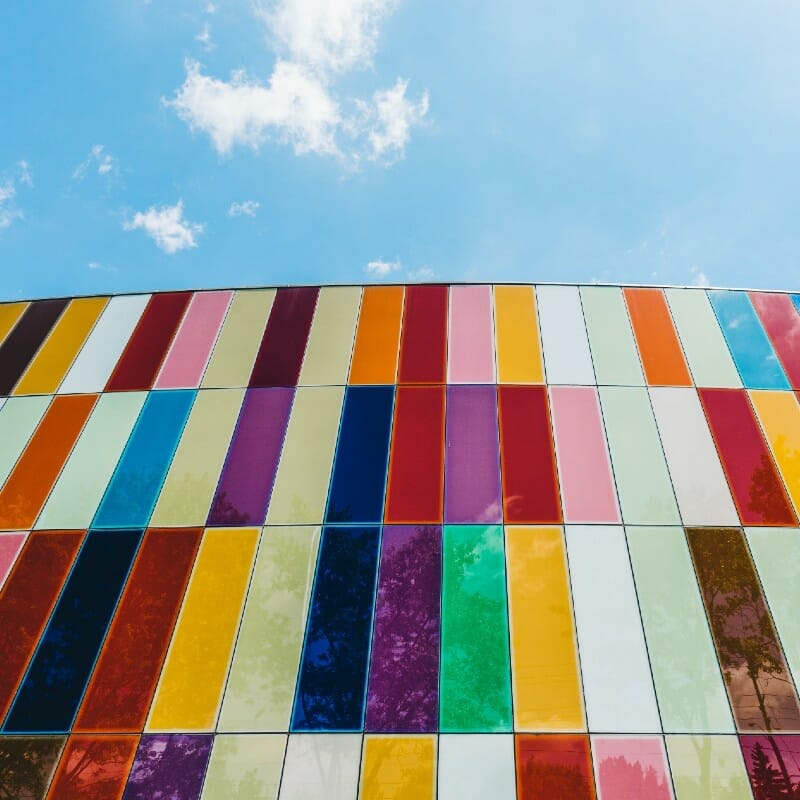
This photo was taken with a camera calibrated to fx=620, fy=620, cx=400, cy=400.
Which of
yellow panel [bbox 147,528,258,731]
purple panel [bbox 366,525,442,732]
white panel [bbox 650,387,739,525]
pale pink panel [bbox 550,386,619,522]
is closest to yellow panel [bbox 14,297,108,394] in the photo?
yellow panel [bbox 147,528,258,731]

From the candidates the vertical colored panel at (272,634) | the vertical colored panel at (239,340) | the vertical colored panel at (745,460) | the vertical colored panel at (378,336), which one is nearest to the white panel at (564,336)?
the vertical colored panel at (745,460)

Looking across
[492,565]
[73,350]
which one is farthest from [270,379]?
[492,565]

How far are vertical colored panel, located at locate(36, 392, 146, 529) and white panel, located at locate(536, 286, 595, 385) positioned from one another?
33.2ft

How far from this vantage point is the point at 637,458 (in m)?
13.3

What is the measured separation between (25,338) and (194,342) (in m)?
4.99

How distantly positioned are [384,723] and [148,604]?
4940mm

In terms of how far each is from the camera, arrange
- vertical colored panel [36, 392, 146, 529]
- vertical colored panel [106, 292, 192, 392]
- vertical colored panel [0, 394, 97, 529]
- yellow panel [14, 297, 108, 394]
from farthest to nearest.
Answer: yellow panel [14, 297, 108, 394], vertical colored panel [106, 292, 192, 392], vertical colored panel [0, 394, 97, 529], vertical colored panel [36, 392, 146, 529]

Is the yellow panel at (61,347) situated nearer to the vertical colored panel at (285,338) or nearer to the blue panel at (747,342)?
the vertical colored panel at (285,338)

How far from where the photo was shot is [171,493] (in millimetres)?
13281

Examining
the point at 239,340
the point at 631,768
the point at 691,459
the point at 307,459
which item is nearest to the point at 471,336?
the point at 307,459

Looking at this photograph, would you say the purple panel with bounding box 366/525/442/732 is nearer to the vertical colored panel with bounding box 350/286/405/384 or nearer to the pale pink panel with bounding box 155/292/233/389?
the vertical colored panel with bounding box 350/286/405/384

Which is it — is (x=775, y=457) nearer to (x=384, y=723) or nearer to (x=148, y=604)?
(x=384, y=723)

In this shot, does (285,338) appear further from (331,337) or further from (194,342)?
(194,342)

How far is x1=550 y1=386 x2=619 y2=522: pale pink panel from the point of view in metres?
12.5
